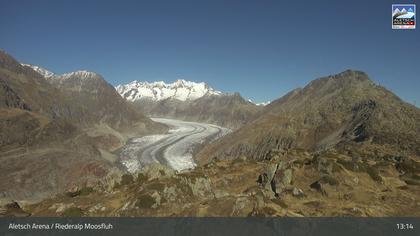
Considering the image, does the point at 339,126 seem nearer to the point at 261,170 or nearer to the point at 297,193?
the point at 261,170

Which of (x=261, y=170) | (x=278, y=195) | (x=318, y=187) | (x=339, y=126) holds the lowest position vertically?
(x=278, y=195)

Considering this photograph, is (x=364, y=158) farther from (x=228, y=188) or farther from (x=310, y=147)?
(x=310, y=147)

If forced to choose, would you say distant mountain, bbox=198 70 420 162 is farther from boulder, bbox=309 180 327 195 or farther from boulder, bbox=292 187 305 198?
boulder, bbox=292 187 305 198

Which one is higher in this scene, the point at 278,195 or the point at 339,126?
the point at 339,126

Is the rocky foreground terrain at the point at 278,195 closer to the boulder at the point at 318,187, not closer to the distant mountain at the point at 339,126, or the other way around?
the boulder at the point at 318,187

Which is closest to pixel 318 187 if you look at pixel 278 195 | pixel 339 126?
pixel 278 195

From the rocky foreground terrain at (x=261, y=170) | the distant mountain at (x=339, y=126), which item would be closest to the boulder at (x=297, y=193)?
the rocky foreground terrain at (x=261, y=170)

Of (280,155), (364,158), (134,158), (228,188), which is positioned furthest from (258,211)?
(134,158)

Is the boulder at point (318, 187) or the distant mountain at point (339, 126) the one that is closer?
the boulder at point (318, 187)

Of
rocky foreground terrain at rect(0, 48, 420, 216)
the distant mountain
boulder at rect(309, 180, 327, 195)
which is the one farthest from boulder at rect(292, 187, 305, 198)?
the distant mountain
